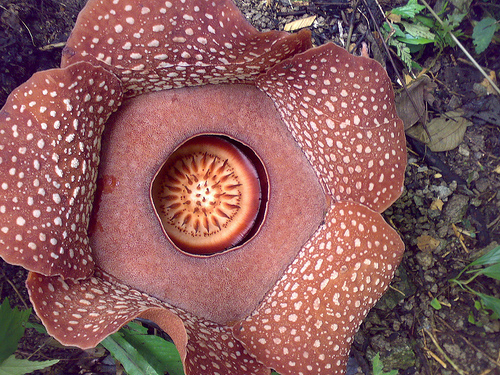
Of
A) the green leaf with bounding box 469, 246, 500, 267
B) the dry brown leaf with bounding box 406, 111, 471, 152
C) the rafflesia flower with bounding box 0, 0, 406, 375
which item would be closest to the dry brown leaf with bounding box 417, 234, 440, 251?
the green leaf with bounding box 469, 246, 500, 267

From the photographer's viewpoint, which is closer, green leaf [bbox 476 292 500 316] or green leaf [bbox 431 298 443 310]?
green leaf [bbox 476 292 500 316]

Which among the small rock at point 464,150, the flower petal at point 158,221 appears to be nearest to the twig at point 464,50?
the small rock at point 464,150

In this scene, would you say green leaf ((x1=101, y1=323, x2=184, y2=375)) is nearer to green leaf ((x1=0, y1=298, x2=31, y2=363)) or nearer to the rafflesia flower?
the rafflesia flower

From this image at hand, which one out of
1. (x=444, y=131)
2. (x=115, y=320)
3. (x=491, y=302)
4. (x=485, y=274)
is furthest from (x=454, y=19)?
(x=115, y=320)

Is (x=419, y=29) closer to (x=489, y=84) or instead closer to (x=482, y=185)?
(x=489, y=84)

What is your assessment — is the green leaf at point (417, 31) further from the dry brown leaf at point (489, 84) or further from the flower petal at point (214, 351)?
the flower petal at point (214, 351)
